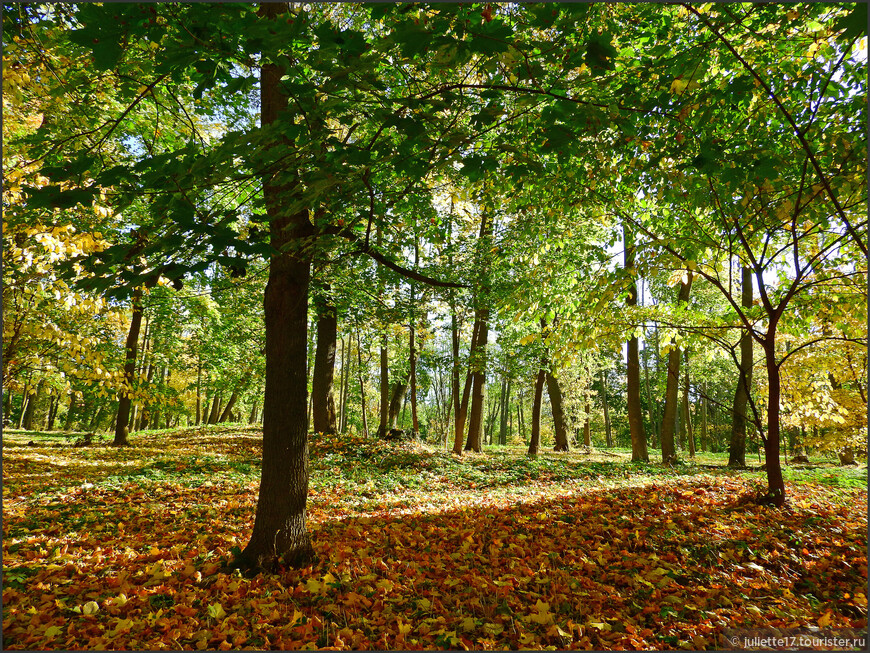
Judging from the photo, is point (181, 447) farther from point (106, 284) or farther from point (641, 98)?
point (641, 98)

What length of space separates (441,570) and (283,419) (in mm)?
2146

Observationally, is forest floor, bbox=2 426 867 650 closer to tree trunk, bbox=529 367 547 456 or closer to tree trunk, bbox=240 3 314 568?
tree trunk, bbox=240 3 314 568

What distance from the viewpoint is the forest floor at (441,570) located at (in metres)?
2.91

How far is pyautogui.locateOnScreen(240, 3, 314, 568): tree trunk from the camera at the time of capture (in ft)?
13.2

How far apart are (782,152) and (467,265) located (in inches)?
264

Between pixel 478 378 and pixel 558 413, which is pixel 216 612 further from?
pixel 558 413

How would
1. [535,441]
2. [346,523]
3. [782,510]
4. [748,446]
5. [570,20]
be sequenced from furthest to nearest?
[748,446], [535,441], [346,523], [782,510], [570,20]

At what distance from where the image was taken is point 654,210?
560 cm

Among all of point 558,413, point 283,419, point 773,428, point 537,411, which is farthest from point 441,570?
point 558,413

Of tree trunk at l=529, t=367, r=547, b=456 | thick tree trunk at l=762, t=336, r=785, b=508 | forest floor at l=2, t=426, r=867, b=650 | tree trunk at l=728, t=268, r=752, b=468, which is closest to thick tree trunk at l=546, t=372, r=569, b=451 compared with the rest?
tree trunk at l=529, t=367, r=547, b=456

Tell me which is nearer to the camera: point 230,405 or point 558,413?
point 558,413

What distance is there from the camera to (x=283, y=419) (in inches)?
160

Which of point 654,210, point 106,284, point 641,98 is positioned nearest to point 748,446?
point 654,210

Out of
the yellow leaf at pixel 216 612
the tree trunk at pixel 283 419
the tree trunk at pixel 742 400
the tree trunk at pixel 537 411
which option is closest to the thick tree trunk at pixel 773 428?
the tree trunk at pixel 283 419
